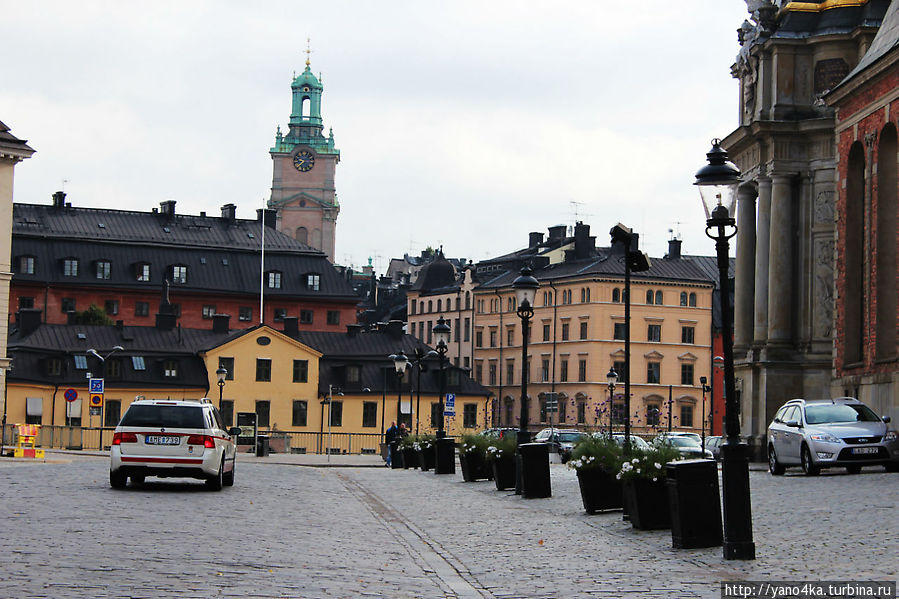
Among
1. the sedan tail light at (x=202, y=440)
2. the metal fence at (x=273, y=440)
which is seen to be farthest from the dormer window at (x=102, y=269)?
the sedan tail light at (x=202, y=440)

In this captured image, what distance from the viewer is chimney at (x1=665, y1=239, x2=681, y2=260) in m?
126

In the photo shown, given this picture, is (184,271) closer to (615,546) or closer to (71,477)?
(71,477)

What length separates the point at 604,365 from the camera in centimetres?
11631

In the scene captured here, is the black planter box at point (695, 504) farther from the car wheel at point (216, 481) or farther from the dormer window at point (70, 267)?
the dormer window at point (70, 267)

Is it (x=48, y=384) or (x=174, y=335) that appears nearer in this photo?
(x=48, y=384)

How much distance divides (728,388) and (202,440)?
42.6 feet

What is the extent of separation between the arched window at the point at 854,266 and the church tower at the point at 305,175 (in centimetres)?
14417

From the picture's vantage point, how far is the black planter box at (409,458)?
4766cm

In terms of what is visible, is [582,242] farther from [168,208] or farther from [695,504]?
[695,504]

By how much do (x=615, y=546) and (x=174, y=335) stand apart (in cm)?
8210

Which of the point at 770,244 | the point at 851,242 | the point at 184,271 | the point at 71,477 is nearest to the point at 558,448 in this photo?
the point at 770,244

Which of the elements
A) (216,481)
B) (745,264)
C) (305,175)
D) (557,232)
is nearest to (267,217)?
(557,232)

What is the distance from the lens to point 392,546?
17.3 m

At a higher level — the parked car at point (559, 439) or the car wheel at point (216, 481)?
the parked car at point (559, 439)
